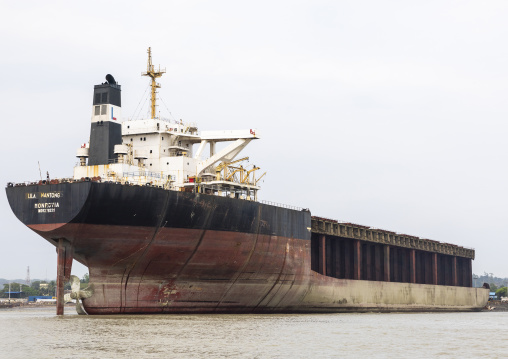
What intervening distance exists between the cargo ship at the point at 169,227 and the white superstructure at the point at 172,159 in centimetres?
7

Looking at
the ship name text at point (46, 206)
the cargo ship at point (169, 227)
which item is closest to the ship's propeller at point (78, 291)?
the cargo ship at point (169, 227)

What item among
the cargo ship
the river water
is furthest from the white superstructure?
the river water

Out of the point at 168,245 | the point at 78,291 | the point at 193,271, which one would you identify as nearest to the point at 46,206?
the point at 78,291

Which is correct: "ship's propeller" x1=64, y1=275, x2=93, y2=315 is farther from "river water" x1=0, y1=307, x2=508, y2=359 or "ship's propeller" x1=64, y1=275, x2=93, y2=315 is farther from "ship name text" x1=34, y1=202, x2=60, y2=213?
"ship name text" x1=34, y1=202, x2=60, y2=213

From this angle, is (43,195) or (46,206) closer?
(46,206)

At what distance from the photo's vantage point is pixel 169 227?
38.2m

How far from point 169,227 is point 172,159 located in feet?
24.0

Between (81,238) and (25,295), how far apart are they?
158m

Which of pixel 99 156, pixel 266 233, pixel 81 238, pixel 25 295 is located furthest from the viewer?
pixel 25 295

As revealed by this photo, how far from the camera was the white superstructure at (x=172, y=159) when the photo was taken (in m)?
A: 42.0

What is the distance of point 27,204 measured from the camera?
124 ft

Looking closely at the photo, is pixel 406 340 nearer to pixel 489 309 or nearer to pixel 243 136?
pixel 243 136

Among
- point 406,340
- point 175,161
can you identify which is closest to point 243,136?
point 175,161

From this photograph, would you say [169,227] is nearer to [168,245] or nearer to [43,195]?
[168,245]
